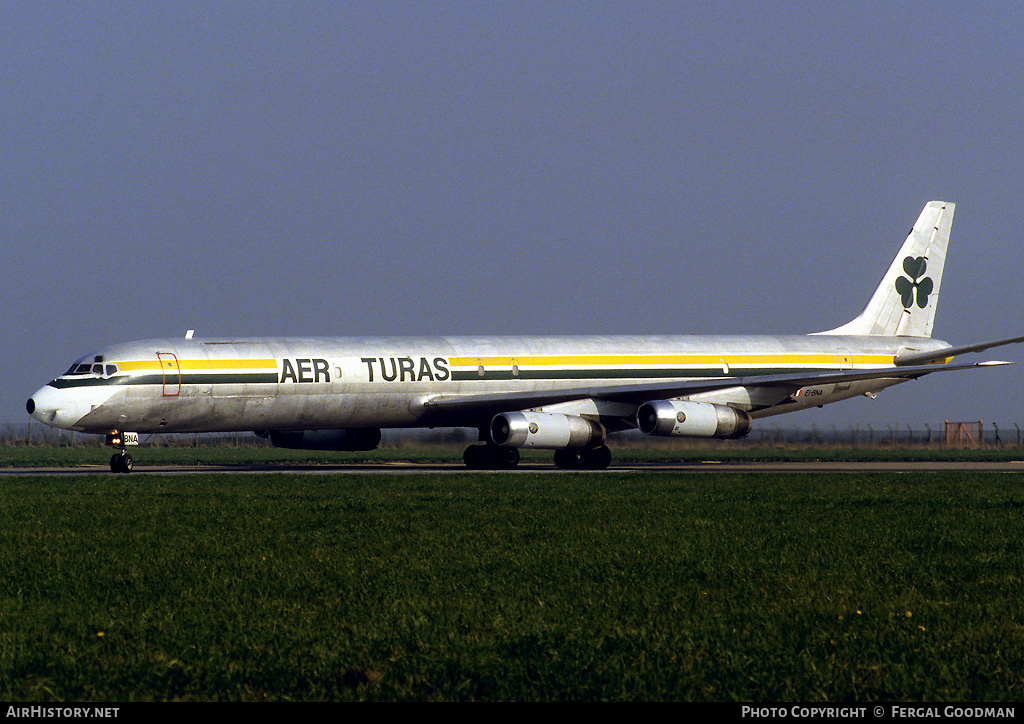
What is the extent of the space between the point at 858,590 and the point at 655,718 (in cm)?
539

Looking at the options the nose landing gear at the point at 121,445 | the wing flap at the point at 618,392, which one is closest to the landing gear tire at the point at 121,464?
the nose landing gear at the point at 121,445

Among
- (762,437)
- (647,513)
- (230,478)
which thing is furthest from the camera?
(762,437)

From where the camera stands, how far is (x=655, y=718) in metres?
7.52

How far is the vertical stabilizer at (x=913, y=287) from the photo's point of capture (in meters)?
48.2

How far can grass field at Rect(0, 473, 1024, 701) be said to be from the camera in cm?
854

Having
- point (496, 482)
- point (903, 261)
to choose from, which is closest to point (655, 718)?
point (496, 482)

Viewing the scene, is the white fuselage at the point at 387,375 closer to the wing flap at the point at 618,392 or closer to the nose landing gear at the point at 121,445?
the wing flap at the point at 618,392

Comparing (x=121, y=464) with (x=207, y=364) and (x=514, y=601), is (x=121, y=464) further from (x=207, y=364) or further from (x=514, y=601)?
(x=514, y=601)

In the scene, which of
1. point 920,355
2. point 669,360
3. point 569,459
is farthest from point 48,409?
point 920,355

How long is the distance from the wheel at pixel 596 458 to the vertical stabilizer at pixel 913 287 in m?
12.2

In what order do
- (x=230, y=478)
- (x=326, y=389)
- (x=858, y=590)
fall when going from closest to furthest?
(x=858, y=590)
(x=230, y=478)
(x=326, y=389)

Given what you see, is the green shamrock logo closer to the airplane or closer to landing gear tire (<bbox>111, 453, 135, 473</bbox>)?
the airplane

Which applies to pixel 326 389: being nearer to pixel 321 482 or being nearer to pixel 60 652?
pixel 321 482

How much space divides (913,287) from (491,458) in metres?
19.2
